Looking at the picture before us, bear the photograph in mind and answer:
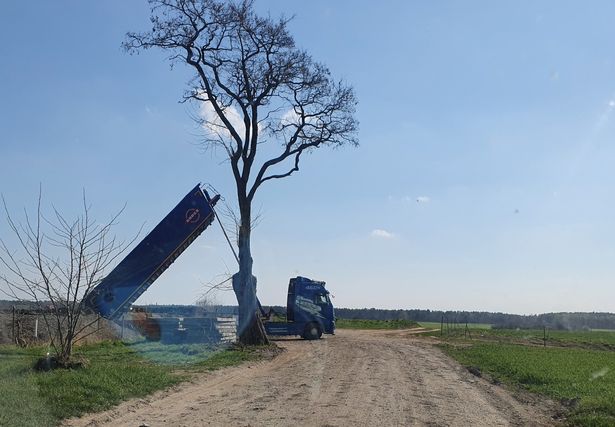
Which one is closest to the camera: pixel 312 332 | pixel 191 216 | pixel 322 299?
pixel 191 216

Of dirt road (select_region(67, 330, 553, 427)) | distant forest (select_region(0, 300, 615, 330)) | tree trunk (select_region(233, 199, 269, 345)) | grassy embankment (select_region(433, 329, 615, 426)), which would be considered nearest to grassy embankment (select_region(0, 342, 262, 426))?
dirt road (select_region(67, 330, 553, 427))

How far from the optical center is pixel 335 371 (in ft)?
68.4

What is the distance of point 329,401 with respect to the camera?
14.4 m

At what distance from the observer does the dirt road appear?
480 inches

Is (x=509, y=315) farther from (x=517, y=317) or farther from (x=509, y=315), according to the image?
(x=517, y=317)

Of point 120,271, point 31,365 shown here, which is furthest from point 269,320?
point 31,365

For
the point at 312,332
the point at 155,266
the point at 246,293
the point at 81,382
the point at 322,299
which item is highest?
the point at 322,299

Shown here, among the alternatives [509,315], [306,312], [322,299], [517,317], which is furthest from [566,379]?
[509,315]

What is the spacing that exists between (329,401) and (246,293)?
51.3 feet

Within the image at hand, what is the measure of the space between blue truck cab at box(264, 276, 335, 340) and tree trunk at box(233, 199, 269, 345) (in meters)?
9.90

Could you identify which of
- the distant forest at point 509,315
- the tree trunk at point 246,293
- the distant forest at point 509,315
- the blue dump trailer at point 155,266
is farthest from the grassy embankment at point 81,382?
the distant forest at point 509,315

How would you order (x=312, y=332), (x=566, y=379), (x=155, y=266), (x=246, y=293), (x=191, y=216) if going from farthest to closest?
(x=312, y=332)
(x=246, y=293)
(x=191, y=216)
(x=155, y=266)
(x=566, y=379)

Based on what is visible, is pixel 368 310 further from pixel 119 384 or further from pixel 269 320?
pixel 119 384

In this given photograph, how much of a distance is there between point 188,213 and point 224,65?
6.52 m
